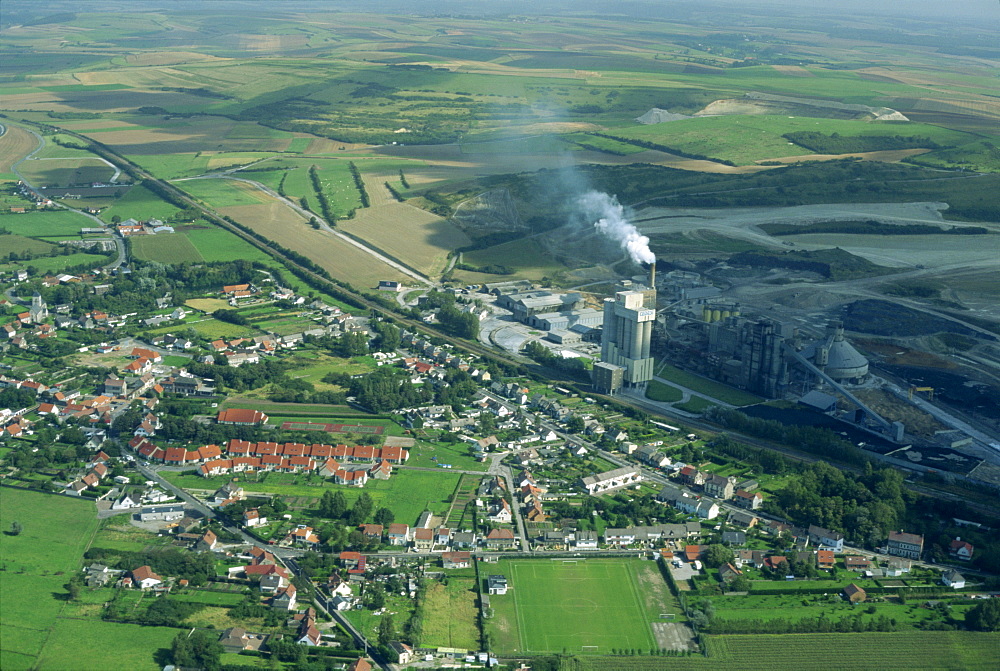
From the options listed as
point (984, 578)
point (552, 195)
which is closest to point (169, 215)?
point (552, 195)

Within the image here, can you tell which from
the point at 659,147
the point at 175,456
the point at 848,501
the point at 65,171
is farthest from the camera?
the point at 659,147

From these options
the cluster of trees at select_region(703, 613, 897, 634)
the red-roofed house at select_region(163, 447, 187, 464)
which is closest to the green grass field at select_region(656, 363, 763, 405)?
the cluster of trees at select_region(703, 613, 897, 634)

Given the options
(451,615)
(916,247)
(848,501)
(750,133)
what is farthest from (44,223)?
(750,133)

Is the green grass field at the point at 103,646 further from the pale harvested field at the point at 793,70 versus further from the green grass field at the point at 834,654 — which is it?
the pale harvested field at the point at 793,70

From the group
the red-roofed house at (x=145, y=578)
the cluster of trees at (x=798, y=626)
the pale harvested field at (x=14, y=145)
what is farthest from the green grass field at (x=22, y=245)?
the cluster of trees at (x=798, y=626)

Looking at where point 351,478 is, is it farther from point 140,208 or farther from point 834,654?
point 140,208

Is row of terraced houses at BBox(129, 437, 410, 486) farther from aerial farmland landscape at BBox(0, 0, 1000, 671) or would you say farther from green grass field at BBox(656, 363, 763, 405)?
green grass field at BBox(656, 363, 763, 405)
